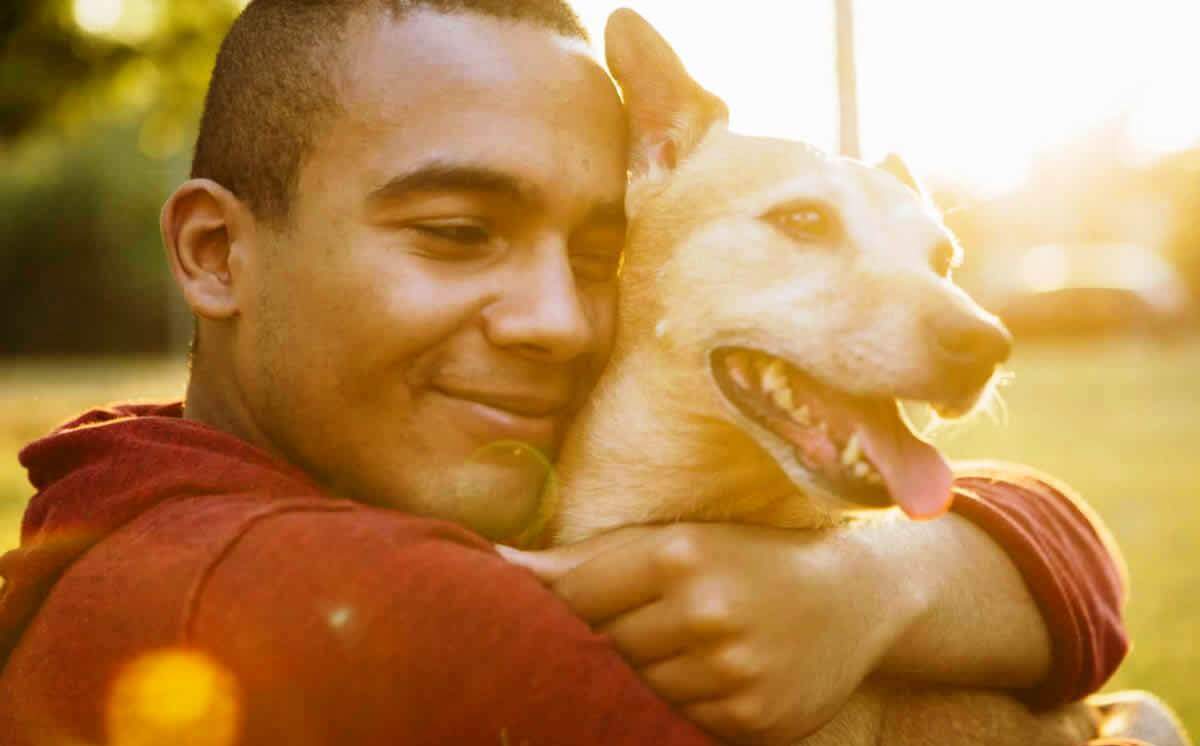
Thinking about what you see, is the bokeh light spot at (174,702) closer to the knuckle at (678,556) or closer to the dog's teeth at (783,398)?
the knuckle at (678,556)

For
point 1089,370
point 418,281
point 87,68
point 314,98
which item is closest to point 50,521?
point 418,281

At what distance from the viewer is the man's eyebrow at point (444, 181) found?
2.33 meters

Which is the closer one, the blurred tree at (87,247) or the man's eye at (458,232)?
the man's eye at (458,232)

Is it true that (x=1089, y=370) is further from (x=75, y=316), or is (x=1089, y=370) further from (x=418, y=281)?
(x=75, y=316)

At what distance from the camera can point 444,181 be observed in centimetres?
234

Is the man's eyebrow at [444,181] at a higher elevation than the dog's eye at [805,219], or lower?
higher

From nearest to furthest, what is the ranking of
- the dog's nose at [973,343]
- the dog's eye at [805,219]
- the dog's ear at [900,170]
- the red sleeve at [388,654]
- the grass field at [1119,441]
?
the red sleeve at [388,654] → the dog's nose at [973,343] → the dog's eye at [805,219] → the dog's ear at [900,170] → the grass field at [1119,441]

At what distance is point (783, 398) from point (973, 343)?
1.30 feet

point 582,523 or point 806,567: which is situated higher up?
point 806,567

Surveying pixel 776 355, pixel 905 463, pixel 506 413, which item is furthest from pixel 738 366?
pixel 506 413

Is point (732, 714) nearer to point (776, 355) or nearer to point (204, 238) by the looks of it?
point (776, 355)

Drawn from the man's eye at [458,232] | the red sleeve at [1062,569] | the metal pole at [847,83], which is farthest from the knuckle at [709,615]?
the metal pole at [847,83]

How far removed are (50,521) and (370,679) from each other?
31.5 inches

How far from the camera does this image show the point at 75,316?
31.6 metres
